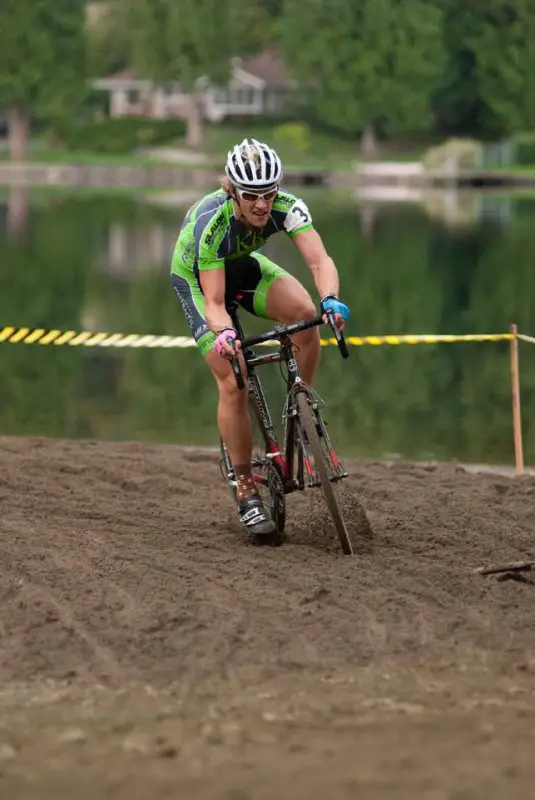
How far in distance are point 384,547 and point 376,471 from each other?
2.83 metres

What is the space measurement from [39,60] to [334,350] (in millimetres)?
80763

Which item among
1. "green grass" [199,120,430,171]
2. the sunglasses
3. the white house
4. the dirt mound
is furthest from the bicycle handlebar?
the white house

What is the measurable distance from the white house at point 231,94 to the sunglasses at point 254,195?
114 meters

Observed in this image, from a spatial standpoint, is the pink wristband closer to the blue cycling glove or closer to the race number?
the blue cycling glove

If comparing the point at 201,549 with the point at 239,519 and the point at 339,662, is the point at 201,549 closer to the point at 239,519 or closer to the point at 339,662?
the point at 239,519

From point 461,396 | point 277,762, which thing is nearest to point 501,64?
point 461,396

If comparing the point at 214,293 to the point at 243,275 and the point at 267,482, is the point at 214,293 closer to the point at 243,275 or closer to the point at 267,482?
the point at 243,275

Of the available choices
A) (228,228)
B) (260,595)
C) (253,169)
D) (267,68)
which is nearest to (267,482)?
(228,228)

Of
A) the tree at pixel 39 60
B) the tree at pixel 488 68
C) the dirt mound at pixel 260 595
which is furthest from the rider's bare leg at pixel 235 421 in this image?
the tree at pixel 39 60

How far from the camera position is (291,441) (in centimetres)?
904

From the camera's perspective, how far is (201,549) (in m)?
9.02

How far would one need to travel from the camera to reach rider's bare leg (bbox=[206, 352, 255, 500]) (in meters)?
9.01

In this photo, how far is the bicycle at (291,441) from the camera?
8641 mm

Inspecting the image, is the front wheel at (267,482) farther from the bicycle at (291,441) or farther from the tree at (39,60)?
the tree at (39,60)
